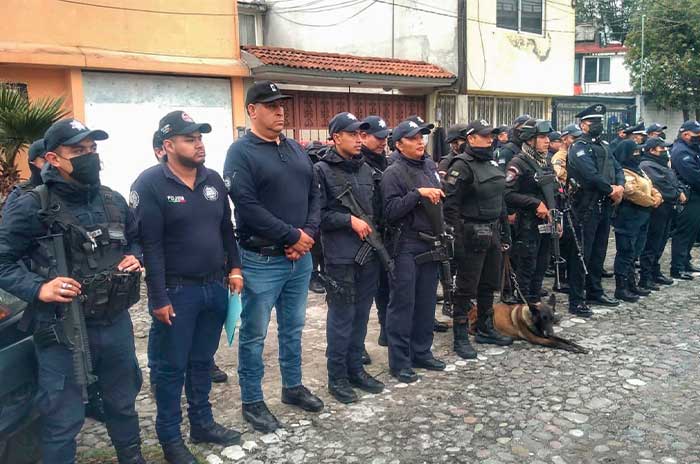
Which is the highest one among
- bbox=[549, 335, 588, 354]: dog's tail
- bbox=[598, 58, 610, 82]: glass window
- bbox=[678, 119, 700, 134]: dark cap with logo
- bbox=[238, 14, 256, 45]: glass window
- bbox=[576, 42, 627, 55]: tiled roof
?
bbox=[576, 42, 627, 55]: tiled roof

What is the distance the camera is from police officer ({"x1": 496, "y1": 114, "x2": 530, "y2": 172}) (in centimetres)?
641

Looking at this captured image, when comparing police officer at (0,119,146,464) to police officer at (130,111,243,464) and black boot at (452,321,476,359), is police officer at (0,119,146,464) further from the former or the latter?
black boot at (452,321,476,359)

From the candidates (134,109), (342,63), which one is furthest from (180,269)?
(342,63)

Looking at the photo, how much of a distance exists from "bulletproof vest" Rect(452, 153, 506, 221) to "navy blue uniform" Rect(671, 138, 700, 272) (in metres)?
4.08

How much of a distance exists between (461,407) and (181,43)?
8.58m

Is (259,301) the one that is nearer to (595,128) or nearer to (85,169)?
(85,169)

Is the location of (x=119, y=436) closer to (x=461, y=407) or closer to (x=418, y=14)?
(x=461, y=407)

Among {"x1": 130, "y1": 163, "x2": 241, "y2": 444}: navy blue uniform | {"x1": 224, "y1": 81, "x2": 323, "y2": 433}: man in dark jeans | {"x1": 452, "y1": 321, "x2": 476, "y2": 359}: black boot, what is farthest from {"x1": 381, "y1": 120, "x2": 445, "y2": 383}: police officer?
{"x1": 130, "y1": 163, "x2": 241, "y2": 444}: navy blue uniform

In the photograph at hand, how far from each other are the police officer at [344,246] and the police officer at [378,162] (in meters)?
0.31

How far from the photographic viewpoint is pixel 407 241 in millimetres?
4789

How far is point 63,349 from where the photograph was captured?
3.06 m

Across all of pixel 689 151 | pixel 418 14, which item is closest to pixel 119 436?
pixel 689 151

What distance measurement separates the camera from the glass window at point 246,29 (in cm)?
1575

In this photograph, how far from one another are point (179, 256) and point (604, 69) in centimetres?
3289
